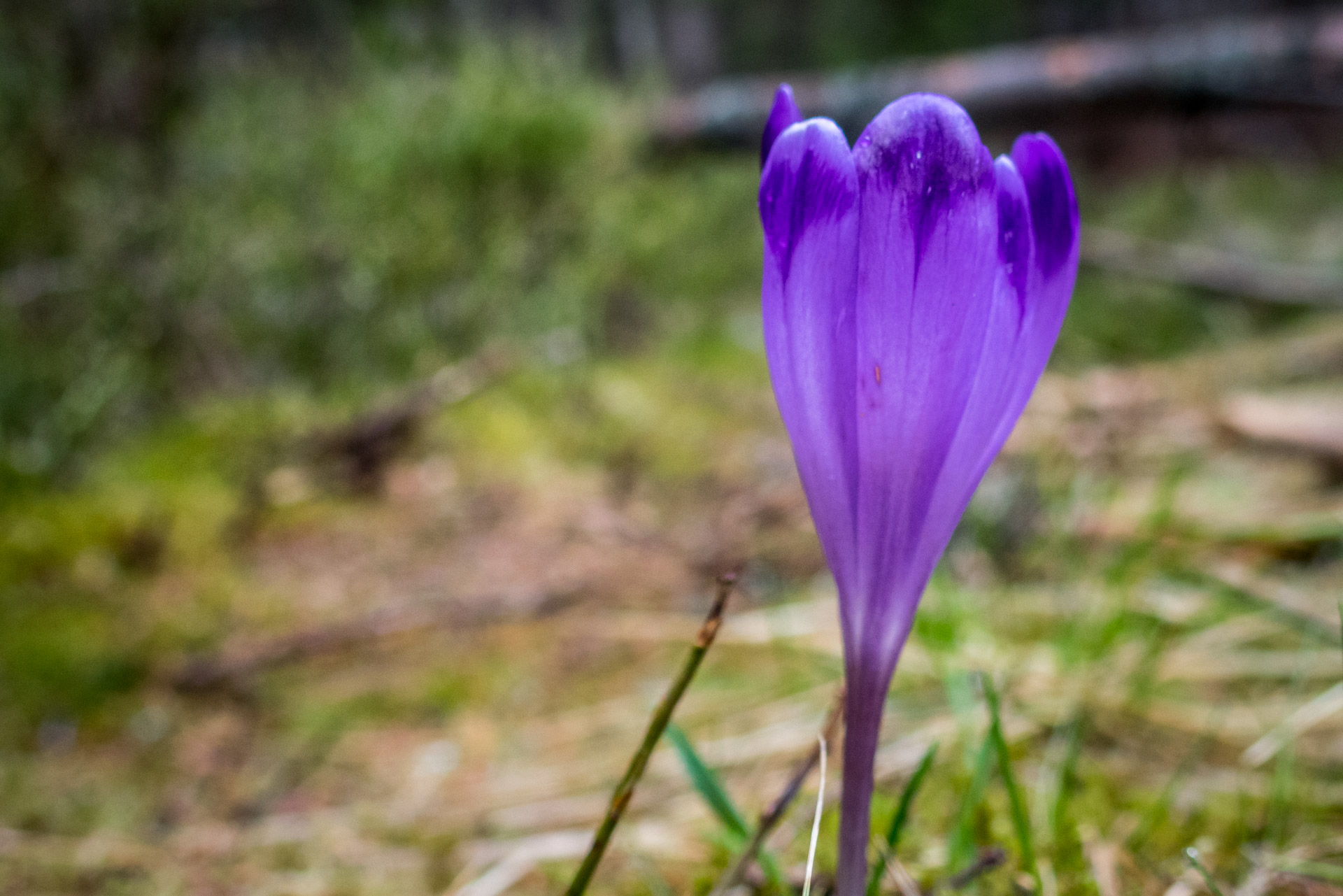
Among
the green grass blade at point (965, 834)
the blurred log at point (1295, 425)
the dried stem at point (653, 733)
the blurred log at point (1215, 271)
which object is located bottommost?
the blurred log at point (1215, 271)

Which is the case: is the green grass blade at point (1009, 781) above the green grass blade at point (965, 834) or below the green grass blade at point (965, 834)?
above

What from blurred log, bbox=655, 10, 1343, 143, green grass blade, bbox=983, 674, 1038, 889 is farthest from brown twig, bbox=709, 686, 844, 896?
blurred log, bbox=655, 10, 1343, 143

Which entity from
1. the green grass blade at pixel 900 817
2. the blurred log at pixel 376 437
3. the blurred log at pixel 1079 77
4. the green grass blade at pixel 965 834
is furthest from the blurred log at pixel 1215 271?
the green grass blade at pixel 900 817

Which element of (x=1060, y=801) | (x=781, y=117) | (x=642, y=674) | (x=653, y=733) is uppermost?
(x=781, y=117)

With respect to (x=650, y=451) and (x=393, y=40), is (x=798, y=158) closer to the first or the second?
(x=650, y=451)

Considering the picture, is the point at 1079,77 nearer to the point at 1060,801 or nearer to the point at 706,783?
the point at 1060,801

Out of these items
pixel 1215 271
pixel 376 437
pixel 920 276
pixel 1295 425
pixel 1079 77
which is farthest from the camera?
pixel 1079 77

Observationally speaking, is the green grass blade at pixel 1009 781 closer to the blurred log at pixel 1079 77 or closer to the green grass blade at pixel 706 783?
the green grass blade at pixel 706 783

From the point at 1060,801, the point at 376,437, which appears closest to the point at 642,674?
the point at 1060,801
